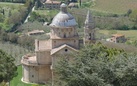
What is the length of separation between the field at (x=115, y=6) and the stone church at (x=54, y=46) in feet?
175

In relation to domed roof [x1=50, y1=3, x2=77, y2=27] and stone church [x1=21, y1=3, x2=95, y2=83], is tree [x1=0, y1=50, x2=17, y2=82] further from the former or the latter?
domed roof [x1=50, y1=3, x2=77, y2=27]

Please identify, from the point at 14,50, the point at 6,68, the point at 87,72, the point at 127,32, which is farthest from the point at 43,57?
the point at 127,32

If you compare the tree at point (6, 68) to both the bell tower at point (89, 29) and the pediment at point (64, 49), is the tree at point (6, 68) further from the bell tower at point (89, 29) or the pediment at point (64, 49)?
the bell tower at point (89, 29)

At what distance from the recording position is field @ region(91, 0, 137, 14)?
93875 mm

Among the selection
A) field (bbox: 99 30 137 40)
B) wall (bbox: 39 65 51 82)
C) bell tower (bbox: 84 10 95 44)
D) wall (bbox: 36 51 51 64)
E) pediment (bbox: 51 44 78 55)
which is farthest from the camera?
field (bbox: 99 30 137 40)

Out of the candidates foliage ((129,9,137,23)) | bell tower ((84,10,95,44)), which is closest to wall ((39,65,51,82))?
bell tower ((84,10,95,44))

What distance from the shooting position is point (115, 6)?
9681 centimetres

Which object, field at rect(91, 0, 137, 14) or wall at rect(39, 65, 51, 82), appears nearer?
wall at rect(39, 65, 51, 82)

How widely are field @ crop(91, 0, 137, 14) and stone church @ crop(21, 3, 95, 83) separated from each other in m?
53.3

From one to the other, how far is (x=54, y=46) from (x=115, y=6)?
196 ft

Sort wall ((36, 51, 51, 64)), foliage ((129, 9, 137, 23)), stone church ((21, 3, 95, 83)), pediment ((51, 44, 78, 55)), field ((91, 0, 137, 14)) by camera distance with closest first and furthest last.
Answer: pediment ((51, 44, 78, 55))
stone church ((21, 3, 95, 83))
wall ((36, 51, 51, 64))
foliage ((129, 9, 137, 23))
field ((91, 0, 137, 14))

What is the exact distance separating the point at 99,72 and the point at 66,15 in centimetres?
1459

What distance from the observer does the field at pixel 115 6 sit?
93.9m

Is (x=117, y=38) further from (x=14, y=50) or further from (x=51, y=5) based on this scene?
(x=51, y=5)
